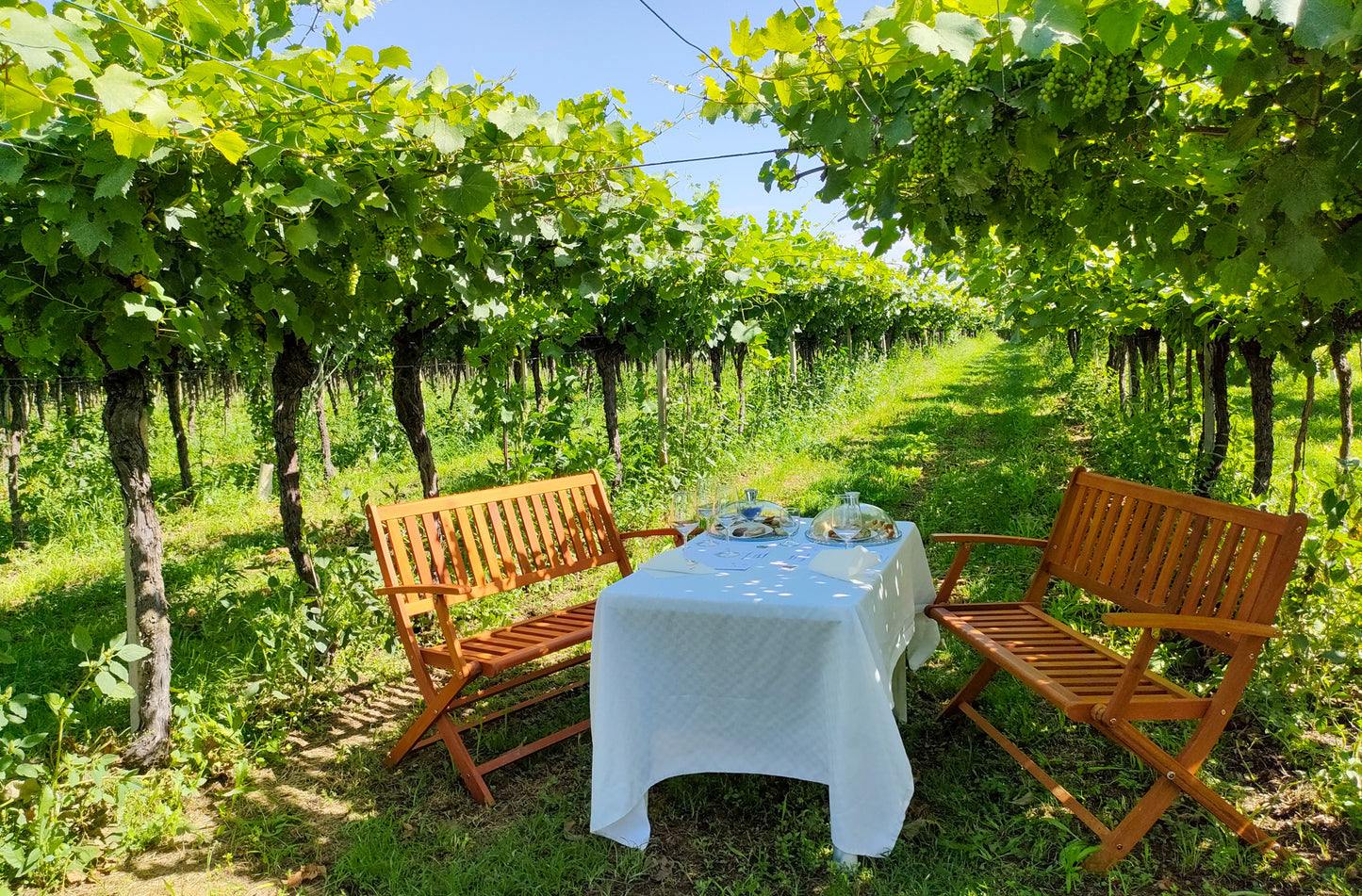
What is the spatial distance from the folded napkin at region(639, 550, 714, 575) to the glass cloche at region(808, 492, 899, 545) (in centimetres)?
53

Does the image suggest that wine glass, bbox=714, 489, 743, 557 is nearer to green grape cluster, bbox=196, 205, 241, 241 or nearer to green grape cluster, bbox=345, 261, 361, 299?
green grape cluster, bbox=345, 261, 361, 299

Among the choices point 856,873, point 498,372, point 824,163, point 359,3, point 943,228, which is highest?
point 359,3

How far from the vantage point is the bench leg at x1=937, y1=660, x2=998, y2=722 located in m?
2.96

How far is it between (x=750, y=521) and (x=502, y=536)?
40.5 inches

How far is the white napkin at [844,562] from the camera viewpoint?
8.05 feet

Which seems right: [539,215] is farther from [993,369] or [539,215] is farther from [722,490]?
[993,369]

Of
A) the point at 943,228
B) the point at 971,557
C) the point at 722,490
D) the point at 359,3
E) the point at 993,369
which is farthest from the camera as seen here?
the point at 993,369

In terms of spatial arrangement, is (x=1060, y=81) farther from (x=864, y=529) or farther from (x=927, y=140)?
(x=864, y=529)

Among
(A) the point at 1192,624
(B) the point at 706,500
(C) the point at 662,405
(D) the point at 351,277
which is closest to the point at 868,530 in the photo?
(B) the point at 706,500

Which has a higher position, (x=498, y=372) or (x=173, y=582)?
(x=498, y=372)

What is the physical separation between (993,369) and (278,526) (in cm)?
2088

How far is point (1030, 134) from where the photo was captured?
1.78 m

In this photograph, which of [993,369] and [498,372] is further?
[993,369]

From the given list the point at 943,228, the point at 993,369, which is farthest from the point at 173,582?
the point at 993,369
